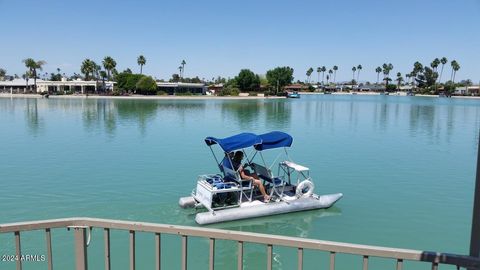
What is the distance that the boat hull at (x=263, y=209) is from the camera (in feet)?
36.9

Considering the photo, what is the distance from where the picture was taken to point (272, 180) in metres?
12.5

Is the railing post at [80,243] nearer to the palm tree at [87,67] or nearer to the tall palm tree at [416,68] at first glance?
the palm tree at [87,67]

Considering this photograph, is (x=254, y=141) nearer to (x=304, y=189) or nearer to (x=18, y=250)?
(x=304, y=189)

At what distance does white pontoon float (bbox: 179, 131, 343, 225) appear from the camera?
1159 cm

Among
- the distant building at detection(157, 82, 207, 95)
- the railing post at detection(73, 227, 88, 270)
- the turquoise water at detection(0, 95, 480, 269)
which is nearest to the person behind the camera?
the railing post at detection(73, 227, 88, 270)

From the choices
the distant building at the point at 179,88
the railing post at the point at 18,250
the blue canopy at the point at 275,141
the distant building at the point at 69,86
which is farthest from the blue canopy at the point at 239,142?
the distant building at the point at 69,86

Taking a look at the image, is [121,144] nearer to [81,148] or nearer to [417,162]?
[81,148]

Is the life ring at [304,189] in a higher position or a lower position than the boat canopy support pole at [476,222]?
lower

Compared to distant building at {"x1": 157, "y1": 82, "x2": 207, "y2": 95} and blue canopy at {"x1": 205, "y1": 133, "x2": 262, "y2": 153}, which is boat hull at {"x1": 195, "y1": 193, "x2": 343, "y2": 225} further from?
distant building at {"x1": 157, "y1": 82, "x2": 207, "y2": 95}

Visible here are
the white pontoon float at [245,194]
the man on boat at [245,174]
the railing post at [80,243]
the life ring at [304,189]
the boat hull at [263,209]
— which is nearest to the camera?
the railing post at [80,243]

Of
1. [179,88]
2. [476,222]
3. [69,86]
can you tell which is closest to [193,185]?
[476,222]

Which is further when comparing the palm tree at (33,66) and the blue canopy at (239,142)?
the palm tree at (33,66)

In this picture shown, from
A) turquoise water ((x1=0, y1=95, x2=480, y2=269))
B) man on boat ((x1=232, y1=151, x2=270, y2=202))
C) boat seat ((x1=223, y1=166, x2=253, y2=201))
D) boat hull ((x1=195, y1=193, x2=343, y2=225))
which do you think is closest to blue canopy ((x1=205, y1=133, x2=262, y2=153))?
man on boat ((x1=232, y1=151, x2=270, y2=202))

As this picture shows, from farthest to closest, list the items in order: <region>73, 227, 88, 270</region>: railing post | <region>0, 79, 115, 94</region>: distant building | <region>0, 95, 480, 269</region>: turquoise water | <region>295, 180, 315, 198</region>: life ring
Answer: <region>0, 79, 115, 94</region>: distant building → <region>295, 180, 315, 198</region>: life ring → <region>0, 95, 480, 269</region>: turquoise water → <region>73, 227, 88, 270</region>: railing post
